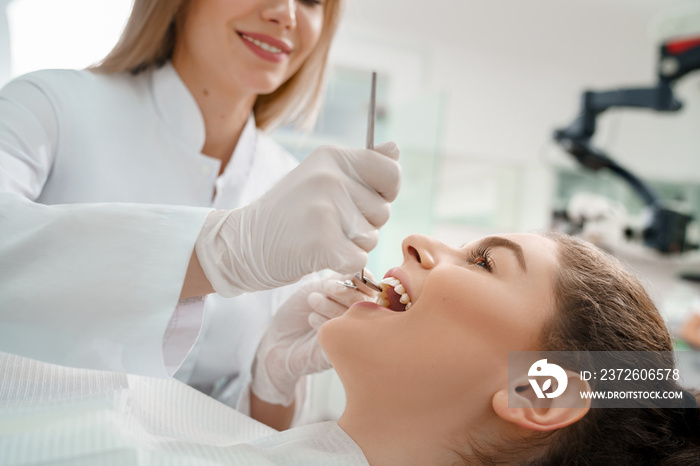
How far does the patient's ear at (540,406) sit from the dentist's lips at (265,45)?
A: 890mm

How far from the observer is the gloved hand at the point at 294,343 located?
1.14m

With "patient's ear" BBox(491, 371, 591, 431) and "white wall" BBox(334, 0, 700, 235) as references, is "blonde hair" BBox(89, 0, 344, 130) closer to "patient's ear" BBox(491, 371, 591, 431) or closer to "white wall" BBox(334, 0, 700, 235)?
"patient's ear" BBox(491, 371, 591, 431)

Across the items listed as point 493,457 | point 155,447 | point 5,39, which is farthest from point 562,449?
point 5,39

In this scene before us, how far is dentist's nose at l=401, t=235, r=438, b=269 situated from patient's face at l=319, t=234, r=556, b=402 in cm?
3

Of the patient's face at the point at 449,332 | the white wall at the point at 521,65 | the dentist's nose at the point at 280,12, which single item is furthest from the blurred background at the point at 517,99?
the patient's face at the point at 449,332

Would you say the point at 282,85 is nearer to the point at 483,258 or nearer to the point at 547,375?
the point at 483,258

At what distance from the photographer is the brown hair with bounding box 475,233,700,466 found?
917 mm

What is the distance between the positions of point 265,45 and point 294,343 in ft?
2.35

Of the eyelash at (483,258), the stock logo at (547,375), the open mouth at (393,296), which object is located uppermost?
the eyelash at (483,258)

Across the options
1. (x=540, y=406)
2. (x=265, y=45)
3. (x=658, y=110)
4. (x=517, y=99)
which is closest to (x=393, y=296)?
(x=540, y=406)

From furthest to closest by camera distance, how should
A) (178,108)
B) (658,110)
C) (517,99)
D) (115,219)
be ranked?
(517,99)
(658,110)
(178,108)
(115,219)

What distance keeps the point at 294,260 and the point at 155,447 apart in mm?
377

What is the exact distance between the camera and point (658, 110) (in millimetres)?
2613

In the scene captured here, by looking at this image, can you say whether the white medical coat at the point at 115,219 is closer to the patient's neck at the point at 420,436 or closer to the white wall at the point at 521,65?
→ the patient's neck at the point at 420,436
